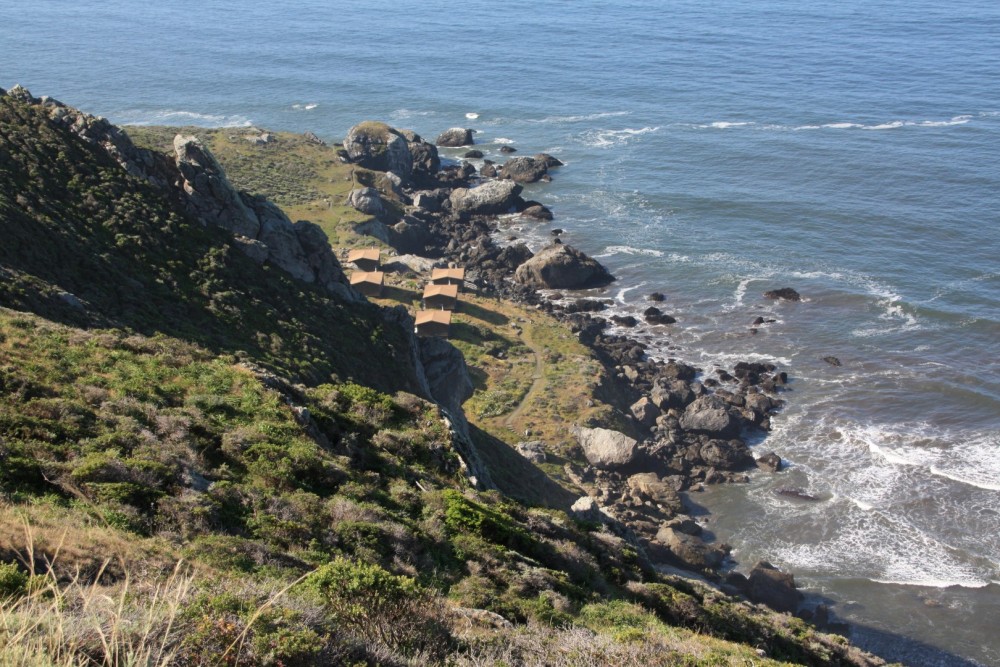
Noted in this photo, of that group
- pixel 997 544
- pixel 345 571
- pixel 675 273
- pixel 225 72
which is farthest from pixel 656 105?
pixel 345 571

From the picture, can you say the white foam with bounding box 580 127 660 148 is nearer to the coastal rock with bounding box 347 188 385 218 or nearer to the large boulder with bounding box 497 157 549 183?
the large boulder with bounding box 497 157 549 183

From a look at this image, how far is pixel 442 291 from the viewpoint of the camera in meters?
62.7

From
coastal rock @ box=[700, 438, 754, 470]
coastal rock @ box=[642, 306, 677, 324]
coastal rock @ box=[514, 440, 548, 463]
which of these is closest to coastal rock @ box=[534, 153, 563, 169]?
coastal rock @ box=[642, 306, 677, 324]

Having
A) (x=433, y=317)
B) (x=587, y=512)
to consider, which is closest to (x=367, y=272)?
(x=433, y=317)

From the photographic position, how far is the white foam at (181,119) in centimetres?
12338

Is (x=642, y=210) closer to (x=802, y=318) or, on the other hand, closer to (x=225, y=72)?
(x=802, y=318)

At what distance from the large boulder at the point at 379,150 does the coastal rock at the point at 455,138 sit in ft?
50.6

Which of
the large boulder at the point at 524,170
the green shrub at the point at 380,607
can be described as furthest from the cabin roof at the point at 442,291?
the green shrub at the point at 380,607

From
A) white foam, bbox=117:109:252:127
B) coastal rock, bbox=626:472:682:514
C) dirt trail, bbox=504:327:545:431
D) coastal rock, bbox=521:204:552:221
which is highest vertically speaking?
white foam, bbox=117:109:252:127

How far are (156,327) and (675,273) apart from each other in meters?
54.4

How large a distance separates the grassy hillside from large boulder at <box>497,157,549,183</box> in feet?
214

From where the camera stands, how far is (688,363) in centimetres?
6097

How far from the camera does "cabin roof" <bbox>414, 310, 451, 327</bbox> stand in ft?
190

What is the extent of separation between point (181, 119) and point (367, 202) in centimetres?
6009
